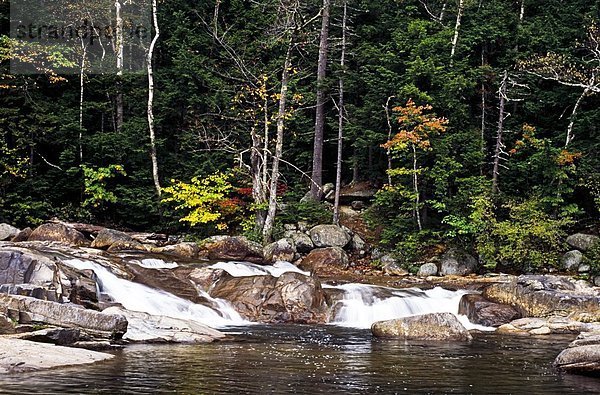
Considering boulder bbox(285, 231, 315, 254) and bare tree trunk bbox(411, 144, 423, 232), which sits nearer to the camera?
bare tree trunk bbox(411, 144, 423, 232)

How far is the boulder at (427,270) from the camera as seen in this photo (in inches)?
893

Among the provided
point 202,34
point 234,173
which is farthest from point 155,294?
point 202,34

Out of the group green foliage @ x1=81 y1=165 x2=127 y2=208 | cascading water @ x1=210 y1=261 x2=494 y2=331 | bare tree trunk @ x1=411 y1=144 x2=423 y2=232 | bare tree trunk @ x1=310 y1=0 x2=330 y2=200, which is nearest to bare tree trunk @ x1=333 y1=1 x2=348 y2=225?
bare tree trunk @ x1=310 y1=0 x2=330 y2=200

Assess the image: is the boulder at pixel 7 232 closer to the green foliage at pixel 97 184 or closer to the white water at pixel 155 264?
the green foliage at pixel 97 184

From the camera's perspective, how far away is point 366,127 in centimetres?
2892

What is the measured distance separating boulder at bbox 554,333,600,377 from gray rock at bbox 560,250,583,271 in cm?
1271

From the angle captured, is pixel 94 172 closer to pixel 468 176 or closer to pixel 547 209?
pixel 468 176

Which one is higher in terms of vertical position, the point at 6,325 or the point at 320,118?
the point at 320,118

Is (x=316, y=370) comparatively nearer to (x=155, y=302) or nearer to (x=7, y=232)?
(x=155, y=302)

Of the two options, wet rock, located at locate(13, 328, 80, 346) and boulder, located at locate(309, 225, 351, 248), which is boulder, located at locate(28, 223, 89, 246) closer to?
boulder, located at locate(309, 225, 351, 248)

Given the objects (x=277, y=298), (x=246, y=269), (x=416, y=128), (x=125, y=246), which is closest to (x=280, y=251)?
(x=246, y=269)

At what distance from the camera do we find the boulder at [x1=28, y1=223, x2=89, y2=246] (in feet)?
72.8

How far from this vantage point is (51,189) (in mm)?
27906

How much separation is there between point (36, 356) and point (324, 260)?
15.0 metres
